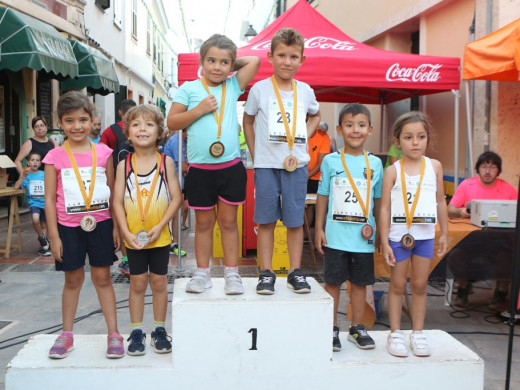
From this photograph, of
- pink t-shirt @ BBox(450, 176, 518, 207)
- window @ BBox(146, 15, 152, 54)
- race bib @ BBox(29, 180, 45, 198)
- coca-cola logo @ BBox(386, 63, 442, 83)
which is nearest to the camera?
pink t-shirt @ BBox(450, 176, 518, 207)

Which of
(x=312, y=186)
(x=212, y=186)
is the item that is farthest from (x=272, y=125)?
(x=312, y=186)

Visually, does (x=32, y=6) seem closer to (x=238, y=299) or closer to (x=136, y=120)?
(x=136, y=120)

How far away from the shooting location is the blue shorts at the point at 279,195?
322 cm

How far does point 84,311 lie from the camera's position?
4.55 meters

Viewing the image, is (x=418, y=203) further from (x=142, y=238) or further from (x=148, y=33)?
(x=148, y=33)

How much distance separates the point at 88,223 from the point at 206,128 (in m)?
0.84

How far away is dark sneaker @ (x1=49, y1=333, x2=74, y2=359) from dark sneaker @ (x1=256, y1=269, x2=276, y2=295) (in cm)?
110

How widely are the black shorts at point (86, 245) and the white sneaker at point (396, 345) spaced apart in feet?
5.44

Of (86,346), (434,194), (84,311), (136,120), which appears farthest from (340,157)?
(84,311)

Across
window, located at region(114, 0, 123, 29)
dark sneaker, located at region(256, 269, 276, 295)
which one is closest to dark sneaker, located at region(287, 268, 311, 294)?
dark sneaker, located at region(256, 269, 276, 295)

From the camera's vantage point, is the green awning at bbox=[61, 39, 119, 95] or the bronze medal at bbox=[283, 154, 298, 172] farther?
the green awning at bbox=[61, 39, 119, 95]

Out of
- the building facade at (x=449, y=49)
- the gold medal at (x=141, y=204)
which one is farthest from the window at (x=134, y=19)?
the gold medal at (x=141, y=204)

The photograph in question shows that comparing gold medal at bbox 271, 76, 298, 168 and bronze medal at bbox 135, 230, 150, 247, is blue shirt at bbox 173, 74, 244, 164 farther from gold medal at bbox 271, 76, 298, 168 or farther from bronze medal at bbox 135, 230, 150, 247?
bronze medal at bbox 135, 230, 150, 247

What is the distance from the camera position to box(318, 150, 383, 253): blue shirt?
316 centimetres
